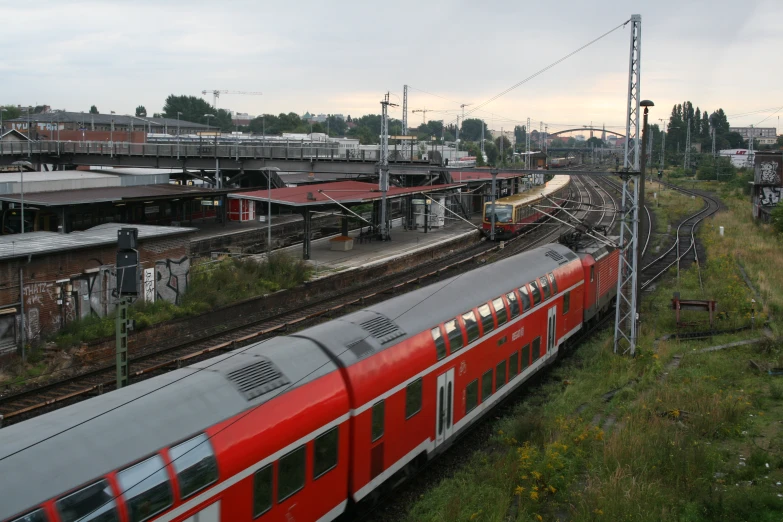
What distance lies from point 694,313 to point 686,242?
1977cm

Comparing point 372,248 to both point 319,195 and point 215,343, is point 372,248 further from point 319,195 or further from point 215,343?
point 215,343

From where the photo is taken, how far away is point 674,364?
17.4m

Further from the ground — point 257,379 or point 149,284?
point 257,379

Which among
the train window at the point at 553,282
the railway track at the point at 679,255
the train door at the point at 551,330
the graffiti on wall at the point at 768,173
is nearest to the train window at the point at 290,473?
the train door at the point at 551,330

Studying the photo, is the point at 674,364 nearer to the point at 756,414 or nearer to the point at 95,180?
the point at 756,414

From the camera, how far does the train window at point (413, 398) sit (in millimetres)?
10430

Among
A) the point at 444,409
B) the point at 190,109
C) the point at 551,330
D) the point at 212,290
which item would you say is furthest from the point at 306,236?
the point at 190,109

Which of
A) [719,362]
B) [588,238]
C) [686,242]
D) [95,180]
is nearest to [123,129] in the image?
[95,180]

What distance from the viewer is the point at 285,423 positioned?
7973mm

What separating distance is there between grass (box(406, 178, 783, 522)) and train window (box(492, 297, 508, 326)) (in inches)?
75.9

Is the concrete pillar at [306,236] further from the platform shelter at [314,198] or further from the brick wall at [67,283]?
the brick wall at [67,283]

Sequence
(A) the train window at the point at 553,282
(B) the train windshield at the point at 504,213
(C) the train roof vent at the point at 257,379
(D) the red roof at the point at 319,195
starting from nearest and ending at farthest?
(C) the train roof vent at the point at 257,379 < (A) the train window at the point at 553,282 < (D) the red roof at the point at 319,195 < (B) the train windshield at the point at 504,213

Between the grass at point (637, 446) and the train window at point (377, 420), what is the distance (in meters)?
1.36

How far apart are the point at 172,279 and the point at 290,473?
55.9 ft
